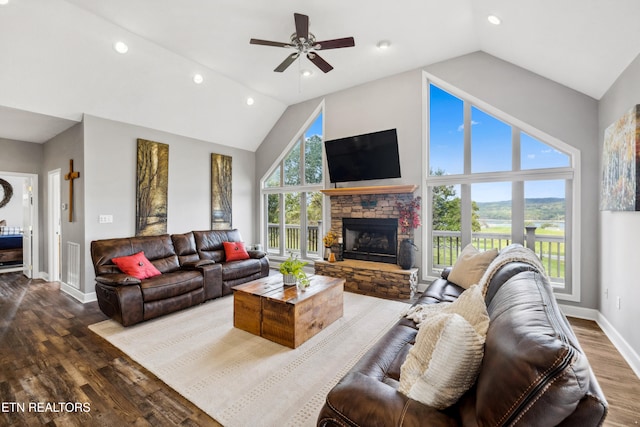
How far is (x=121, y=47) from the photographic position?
3602mm

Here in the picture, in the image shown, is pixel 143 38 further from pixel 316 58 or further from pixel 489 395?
pixel 489 395

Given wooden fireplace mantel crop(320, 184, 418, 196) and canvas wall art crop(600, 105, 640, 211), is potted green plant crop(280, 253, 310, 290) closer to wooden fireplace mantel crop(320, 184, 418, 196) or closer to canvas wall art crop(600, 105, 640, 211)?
wooden fireplace mantel crop(320, 184, 418, 196)

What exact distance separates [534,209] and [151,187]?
5.81 metres

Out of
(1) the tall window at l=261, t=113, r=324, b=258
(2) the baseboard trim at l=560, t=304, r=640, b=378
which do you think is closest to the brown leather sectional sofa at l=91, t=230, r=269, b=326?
(1) the tall window at l=261, t=113, r=324, b=258

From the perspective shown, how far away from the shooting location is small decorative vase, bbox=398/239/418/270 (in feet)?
14.6

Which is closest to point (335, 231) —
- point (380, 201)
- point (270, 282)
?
point (380, 201)

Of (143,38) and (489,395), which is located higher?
(143,38)

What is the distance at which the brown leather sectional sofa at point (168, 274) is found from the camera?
10.6ft

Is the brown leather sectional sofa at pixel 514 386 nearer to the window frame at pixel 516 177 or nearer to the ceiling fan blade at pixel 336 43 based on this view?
the ceiling fan blade at pixel 336 43

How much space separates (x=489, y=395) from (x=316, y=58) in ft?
11.5

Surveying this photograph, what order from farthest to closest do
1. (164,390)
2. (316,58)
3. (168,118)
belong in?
(168,118) → (316,58) → (164,390)

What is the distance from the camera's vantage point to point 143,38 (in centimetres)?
370

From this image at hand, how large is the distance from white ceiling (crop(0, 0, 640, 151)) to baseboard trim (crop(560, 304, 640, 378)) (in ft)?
8.32

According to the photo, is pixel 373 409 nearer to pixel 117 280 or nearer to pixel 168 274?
pixel 117 280
